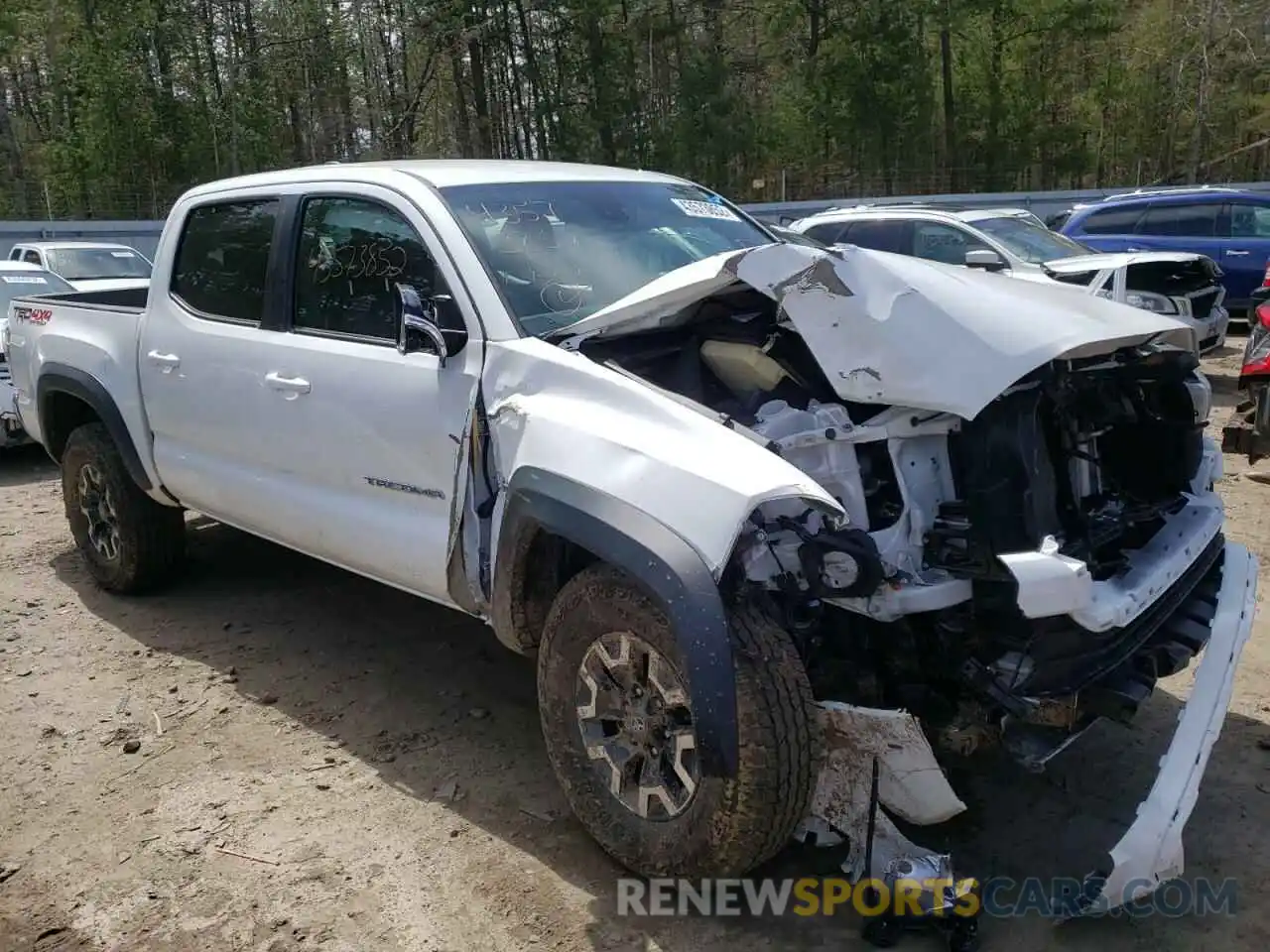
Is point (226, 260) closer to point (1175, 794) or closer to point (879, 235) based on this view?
point (1175, 794)

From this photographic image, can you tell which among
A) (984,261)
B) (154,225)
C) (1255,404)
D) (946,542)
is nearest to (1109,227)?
(984,261)

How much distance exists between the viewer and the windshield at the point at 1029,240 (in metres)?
10.3

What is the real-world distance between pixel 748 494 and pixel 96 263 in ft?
42.1

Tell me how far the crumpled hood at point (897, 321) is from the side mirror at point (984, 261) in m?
4.07

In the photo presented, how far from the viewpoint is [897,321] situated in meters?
2.80

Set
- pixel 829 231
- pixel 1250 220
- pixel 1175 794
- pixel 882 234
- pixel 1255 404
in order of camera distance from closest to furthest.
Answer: pixel 1175 794 < pixel 1255 404 < pixel 882 234 < pixel 829 231 < pixel 1250 220

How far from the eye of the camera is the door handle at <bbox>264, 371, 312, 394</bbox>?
3.79m

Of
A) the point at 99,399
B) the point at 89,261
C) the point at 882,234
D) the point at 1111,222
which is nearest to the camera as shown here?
the point at 99,399

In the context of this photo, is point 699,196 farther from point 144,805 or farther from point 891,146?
point 891,146

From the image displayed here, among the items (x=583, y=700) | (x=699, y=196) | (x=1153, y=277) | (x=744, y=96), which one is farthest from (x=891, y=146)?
(x=583, y=700)

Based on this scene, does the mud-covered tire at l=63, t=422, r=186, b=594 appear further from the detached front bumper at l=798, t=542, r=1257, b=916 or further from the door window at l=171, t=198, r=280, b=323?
the detached front bumper at l=798, t=542, r=1257, b=916

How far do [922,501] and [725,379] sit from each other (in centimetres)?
72

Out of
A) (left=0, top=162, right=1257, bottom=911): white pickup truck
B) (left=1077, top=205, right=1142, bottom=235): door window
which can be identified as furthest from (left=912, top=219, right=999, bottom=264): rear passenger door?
(left=0, top=162, right=1257, bottom=911): white pickup truck

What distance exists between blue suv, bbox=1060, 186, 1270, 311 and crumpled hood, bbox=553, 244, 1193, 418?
10.9 metres
